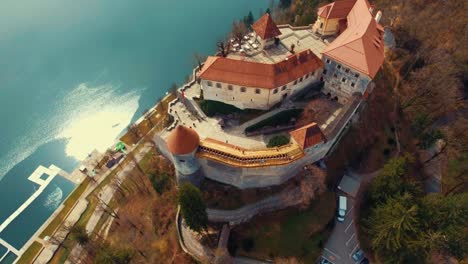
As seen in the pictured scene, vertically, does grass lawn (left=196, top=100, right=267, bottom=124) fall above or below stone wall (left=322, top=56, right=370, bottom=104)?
below

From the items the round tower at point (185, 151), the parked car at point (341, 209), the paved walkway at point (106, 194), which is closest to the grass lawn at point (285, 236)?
the parked car at point (341, 209)

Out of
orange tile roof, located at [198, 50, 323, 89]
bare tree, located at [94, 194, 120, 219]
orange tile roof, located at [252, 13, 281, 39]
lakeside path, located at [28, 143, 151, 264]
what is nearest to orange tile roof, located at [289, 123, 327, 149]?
orange tile roof, located at [198, 50, 323, 89]

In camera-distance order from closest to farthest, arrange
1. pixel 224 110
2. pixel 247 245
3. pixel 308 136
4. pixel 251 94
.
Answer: pixel 308 136 < pixel 247 245 < pixel 251 94 < pixel 224 110

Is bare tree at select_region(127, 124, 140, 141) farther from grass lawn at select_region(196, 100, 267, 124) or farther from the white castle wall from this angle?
the white castle wall

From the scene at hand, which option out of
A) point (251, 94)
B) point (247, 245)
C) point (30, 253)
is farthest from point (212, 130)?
point (30, 253)

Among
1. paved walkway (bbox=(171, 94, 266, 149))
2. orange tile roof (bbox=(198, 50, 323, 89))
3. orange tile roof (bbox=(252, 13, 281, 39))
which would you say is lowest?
paved walkway (bbox=(171, 94, 266, 149))

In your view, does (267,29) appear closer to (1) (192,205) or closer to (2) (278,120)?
(2) (278,120)
